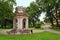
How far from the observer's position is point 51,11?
2613 inches

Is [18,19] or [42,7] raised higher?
[42,7]

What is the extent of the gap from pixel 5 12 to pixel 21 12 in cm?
745

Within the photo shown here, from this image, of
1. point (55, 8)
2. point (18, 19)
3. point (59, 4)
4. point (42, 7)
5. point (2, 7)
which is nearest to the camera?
point (2, 7)

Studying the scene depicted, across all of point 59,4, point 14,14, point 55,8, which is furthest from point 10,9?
point 55,8

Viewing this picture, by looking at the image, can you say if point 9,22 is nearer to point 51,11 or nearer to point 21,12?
point 51,11

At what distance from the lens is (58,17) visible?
66.4 m

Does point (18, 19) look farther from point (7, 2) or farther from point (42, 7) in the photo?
point (42, 7)

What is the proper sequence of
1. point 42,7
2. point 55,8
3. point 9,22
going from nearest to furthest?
1. point 55,8
2. point 42,7
3. point 9,22

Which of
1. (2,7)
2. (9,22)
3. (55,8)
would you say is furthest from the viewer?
(9,22)

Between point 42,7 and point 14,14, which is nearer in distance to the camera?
point 14,14

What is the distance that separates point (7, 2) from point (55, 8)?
2964 cm

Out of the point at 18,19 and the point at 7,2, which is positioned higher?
the point at 7,2

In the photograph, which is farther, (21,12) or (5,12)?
(21,12)

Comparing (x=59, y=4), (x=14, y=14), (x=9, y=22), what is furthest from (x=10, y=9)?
(x=9, y=22)
